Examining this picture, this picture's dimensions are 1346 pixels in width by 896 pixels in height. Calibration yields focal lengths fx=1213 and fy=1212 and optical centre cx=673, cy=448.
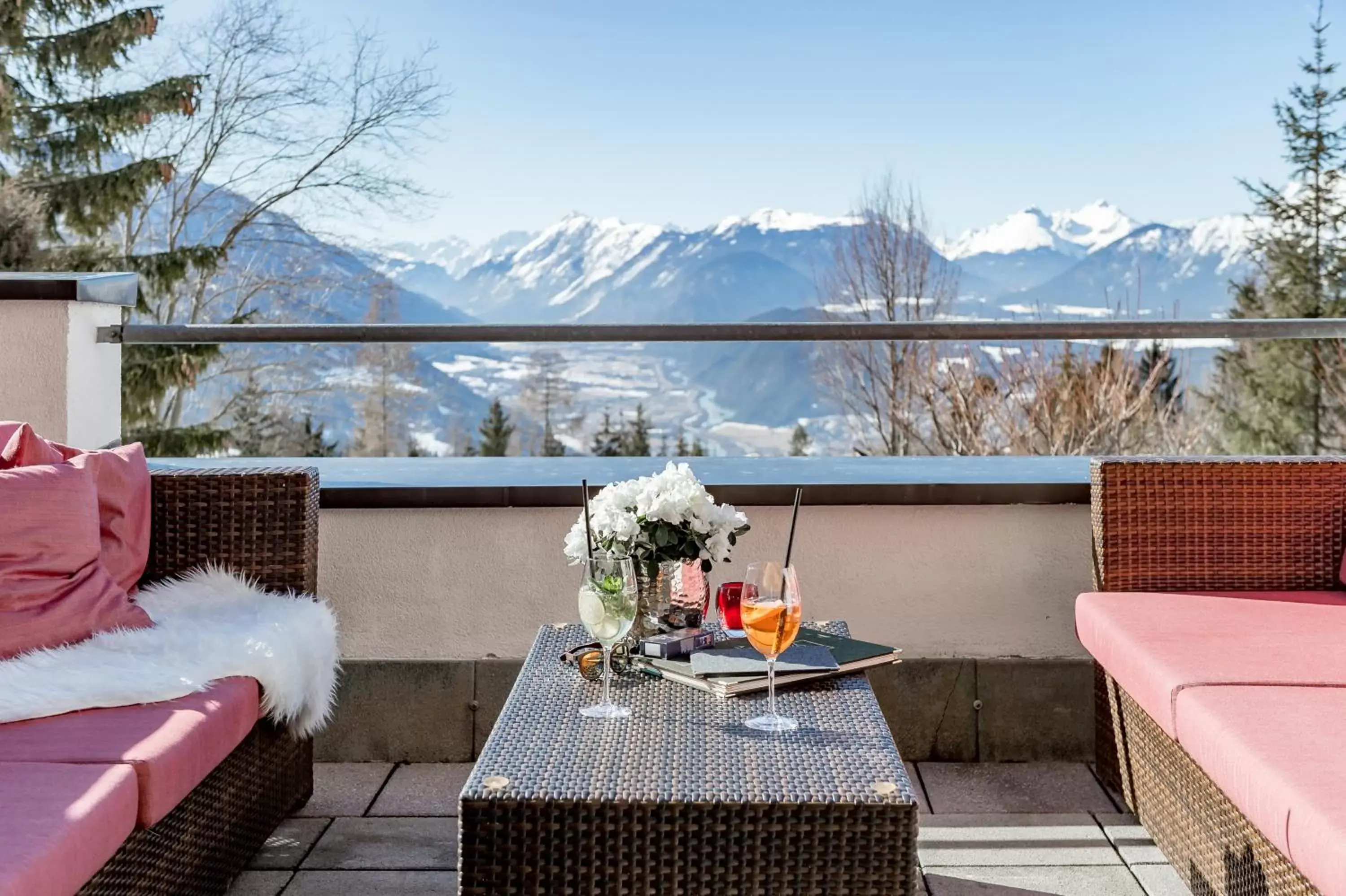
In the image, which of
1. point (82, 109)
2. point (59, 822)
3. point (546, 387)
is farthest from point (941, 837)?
point (546, 387)

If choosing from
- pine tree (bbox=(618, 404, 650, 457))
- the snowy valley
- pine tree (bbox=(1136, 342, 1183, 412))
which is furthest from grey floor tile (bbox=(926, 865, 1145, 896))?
pine tree (bbox=(618, 404, 650, 457))

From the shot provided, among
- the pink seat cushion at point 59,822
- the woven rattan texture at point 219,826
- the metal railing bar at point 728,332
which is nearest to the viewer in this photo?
the pink seat cushion at point 59,822

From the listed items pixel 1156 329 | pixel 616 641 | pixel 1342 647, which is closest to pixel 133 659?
pixel 616 641

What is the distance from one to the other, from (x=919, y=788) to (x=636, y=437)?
10.8m

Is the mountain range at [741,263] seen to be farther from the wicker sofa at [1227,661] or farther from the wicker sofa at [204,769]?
the wicker sofa at [204,769]

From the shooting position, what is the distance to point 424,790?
2465 millimetres

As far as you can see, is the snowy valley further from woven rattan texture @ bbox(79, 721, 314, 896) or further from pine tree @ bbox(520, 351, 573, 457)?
woven rattan texture @ bbox(79, 721, 314, 896)

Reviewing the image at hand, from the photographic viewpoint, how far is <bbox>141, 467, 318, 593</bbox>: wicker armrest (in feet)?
7.27

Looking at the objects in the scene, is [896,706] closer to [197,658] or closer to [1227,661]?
[1227,661]

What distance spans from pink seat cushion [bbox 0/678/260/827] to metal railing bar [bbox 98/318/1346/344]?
1.04 metres

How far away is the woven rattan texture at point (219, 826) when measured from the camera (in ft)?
4.99

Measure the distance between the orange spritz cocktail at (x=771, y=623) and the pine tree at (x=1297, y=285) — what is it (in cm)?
1984

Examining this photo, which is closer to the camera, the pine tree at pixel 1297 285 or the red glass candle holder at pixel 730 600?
the red glass candle holder at pixel 730 600

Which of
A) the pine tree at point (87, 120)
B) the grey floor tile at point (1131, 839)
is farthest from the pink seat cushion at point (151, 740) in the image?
the pine tree at point (87, 120)
